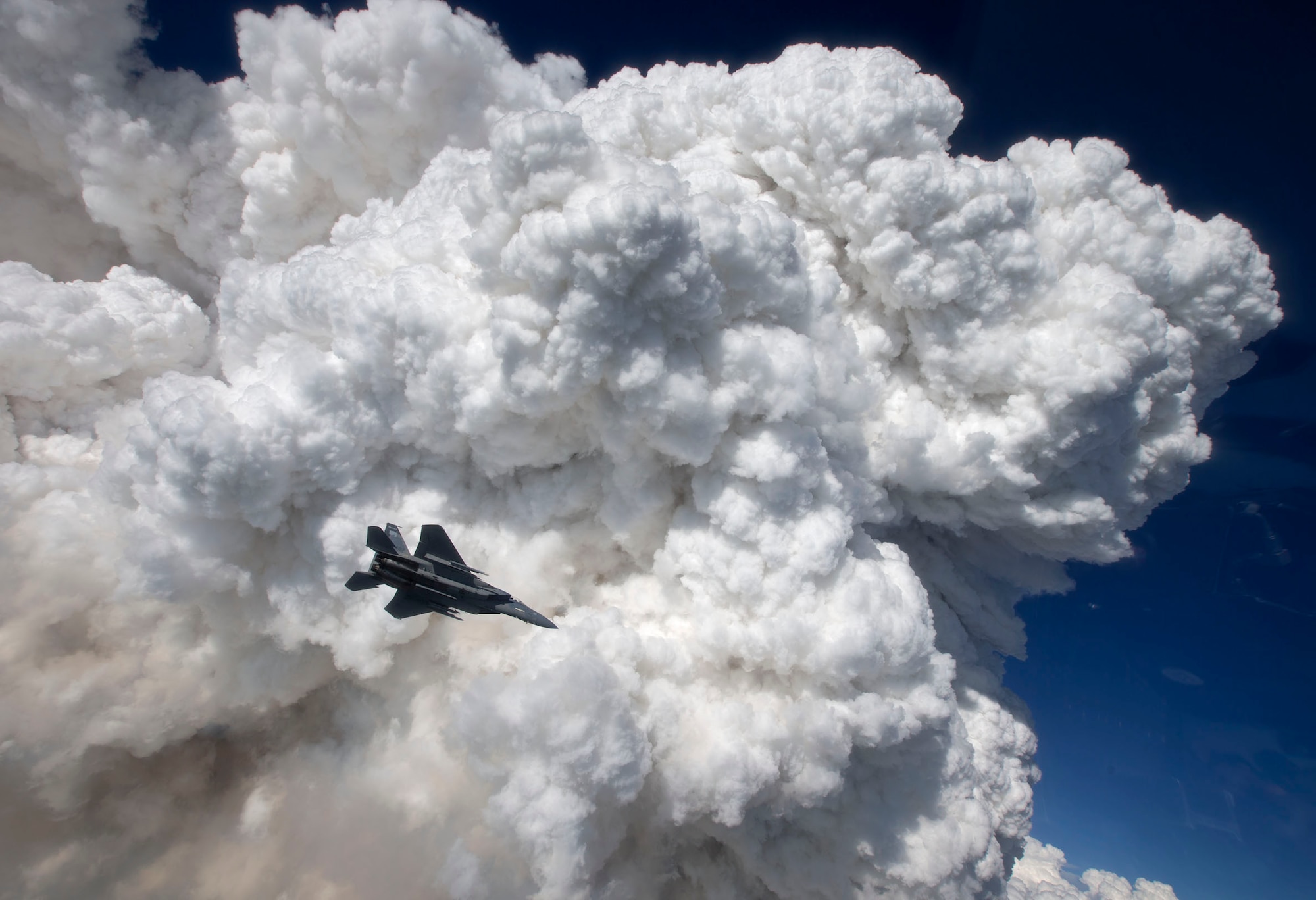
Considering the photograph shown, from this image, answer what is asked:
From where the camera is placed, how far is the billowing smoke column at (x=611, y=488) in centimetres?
1521

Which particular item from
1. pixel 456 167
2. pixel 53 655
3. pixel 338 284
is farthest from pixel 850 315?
pixel 53 655

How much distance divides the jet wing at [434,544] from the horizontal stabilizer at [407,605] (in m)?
0.97

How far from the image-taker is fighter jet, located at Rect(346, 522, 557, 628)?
13781mm

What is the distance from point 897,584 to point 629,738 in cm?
823

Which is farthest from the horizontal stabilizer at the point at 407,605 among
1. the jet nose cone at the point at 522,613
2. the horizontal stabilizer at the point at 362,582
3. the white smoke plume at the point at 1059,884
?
the white smoke plume at the point at 1059,884

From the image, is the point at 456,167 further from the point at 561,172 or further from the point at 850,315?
the point at 850,315

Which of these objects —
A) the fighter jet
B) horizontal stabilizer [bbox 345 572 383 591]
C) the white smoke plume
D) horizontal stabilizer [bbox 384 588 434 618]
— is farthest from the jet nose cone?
the white smoke plume

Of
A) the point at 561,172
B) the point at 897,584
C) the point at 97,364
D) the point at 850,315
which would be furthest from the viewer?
the point at 97,364

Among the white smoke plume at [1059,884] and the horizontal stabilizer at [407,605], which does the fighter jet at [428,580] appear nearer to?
the horizontal stabilizer at [407,605]

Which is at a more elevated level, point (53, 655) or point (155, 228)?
point (155, 228)

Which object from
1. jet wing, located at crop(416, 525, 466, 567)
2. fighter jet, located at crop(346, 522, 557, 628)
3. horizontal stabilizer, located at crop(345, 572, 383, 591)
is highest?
jet wing, located at crop(416, 525, 466, 567)

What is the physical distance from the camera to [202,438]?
14695 millimetres

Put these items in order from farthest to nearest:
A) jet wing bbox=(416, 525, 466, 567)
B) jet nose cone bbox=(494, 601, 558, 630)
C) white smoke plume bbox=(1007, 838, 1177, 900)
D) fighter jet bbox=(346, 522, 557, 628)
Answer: white smoke plume bbox=(1007, 838, 1177, 900)
jet nose cone bbox=(494, 601, 558, 630)
jet wing bbox=(416, 525, 466, 567)
fighter jet bbox=(346, 522, 557, 628)

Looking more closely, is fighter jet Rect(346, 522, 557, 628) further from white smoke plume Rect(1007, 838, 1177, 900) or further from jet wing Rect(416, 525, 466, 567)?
white smoke plume Rect(1007, 838, 1177, 900)
